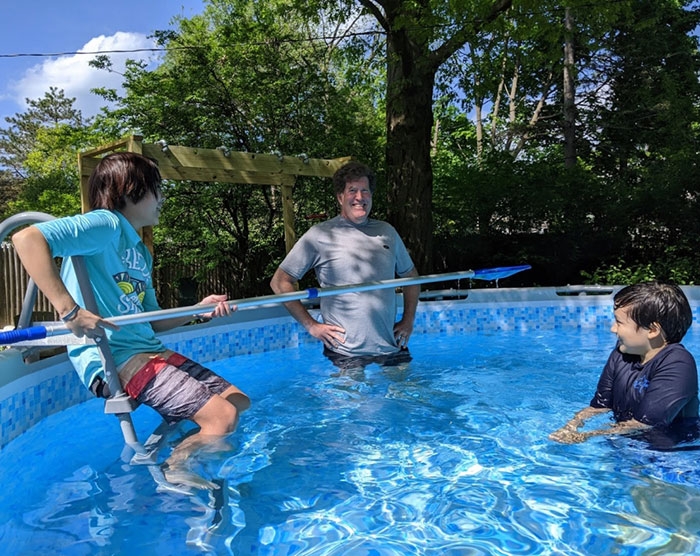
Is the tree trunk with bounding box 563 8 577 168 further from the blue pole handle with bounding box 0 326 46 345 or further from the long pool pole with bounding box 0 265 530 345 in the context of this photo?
the blue pole handle with bounding box 0 326 46 345

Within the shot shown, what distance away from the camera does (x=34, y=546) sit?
1.82 meters

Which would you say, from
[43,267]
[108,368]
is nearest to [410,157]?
[108,368]

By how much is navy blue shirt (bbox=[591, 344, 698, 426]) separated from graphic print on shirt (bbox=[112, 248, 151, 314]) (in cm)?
202

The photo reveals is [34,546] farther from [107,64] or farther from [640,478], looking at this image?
[107,64]

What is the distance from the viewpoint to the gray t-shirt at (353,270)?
351cm

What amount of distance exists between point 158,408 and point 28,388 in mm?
1409

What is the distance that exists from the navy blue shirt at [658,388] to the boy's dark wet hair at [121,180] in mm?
2083

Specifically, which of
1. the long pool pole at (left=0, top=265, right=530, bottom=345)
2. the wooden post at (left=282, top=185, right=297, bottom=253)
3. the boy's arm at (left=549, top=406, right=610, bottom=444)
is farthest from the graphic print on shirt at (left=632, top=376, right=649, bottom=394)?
the wooden post at (left=282, top=185, right=297, bottom=253)

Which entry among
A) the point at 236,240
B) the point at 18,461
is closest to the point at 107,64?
the point at 236,240

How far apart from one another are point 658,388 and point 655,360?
116 mm

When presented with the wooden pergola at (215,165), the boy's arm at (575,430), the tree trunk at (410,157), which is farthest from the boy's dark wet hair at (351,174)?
the tree trunk at (410,157)

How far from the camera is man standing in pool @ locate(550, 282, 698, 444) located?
2236 millimetres

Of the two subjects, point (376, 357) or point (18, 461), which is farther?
point (376, 357)

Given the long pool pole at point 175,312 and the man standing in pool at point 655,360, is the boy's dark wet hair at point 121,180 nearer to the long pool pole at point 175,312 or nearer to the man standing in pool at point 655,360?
the long pool pole at point 175,312
